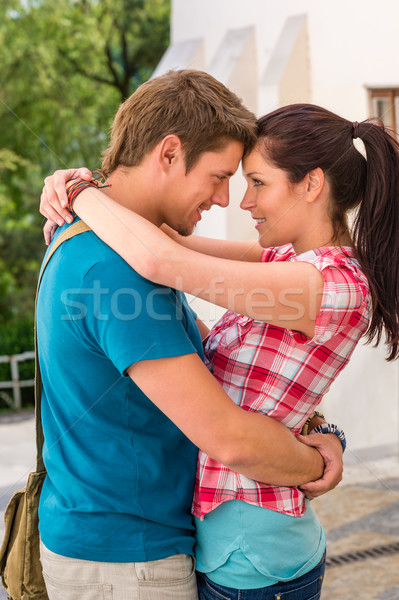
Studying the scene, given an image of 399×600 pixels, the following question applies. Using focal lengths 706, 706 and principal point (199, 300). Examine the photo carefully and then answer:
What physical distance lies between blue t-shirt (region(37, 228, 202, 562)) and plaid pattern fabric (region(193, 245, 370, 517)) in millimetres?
107

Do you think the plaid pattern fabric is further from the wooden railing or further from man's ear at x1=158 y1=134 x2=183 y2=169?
the wooden railing

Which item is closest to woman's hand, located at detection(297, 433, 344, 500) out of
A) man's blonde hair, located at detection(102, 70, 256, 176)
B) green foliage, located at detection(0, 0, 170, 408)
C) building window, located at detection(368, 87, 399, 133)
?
man's blonde hair, located at detection(102, 70, 256, 176)

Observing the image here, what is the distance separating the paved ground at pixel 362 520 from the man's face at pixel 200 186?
1.81m

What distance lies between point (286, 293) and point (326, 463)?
0.46 metres

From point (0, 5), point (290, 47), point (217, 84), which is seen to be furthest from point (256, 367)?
point (0, 5)

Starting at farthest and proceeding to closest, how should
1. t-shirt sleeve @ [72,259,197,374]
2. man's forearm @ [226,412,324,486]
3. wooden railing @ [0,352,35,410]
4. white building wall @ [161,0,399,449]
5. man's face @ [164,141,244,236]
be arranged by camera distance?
wooden railing @ [0,352,35,410] < white building wall @ [161,0,399,449] < man's face @ [164,141,244,236] < man's forearm @ [226,412,324,486] < t-shirt sleeve @ [72,259,197,374]

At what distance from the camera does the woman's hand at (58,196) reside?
1.66 meters

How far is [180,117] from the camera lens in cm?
166

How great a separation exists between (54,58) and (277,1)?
31.5ft

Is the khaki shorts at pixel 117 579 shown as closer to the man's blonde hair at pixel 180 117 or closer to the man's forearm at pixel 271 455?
→ the man's forearm at pixel 271 455

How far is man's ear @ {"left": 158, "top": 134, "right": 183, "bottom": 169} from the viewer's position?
167 cm

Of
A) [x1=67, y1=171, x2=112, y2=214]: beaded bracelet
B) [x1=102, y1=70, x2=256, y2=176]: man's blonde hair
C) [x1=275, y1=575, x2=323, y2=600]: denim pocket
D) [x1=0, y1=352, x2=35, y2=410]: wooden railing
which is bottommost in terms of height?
[x1=0, y1=352, x2=35, y2=410]: wooden railing

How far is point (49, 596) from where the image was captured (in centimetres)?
168

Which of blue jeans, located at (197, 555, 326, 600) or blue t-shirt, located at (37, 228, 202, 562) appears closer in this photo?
blue t-shirt, located at (37, 228, 202, 562)
